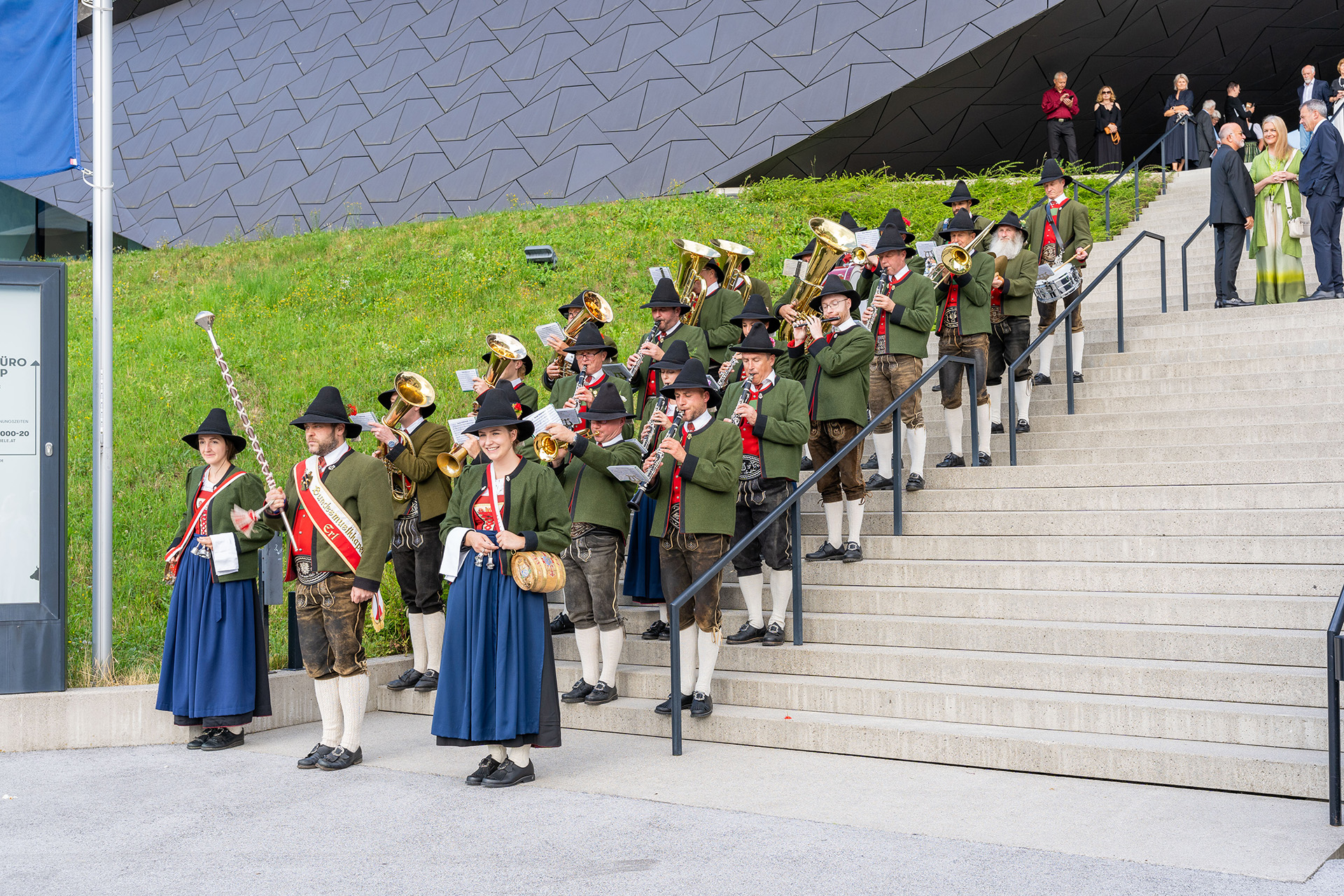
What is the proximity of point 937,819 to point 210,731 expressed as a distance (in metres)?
4.44

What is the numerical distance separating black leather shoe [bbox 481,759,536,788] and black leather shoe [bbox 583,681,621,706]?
3.96ft

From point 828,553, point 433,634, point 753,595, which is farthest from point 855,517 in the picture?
point 433,634

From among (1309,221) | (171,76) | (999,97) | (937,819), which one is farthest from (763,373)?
(171,76)

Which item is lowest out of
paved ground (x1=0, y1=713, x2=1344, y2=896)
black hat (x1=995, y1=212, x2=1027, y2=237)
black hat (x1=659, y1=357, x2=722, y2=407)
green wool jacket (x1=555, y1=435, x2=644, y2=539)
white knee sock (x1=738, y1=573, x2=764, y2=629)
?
paved ground (x1=0, y1=713, x2=1344, y2=896)

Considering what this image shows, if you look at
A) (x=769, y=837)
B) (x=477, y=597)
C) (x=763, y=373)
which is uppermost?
(x=763, y=373)

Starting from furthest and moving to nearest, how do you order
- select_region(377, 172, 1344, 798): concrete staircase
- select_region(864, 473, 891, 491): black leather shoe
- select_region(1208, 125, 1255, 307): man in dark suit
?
select_region(1208, 125, 1255, 307): man in dark suit
select_region(864, 473, 891, 491): black leather shoe
select_region(377, 172, 1344, 798): concrete staircase

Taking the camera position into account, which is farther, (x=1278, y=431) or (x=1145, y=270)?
(x=1145, y=270)

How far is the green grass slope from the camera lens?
1116cm

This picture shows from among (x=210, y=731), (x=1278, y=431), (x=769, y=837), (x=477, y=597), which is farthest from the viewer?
(x=1278, y=431)

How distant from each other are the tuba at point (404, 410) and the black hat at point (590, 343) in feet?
3.24

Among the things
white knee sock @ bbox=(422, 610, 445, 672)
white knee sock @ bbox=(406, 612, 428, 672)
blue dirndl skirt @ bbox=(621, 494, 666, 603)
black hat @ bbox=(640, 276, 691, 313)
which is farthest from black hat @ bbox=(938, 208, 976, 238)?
A: white knee sock @ bbox=(406, 612, 428, 672)

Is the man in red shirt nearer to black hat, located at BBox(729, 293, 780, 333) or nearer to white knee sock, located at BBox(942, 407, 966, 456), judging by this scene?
white knee sock, located at BBox(942, 407, 966, 456)

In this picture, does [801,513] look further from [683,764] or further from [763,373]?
[683,764]

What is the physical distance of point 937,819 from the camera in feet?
17.2
